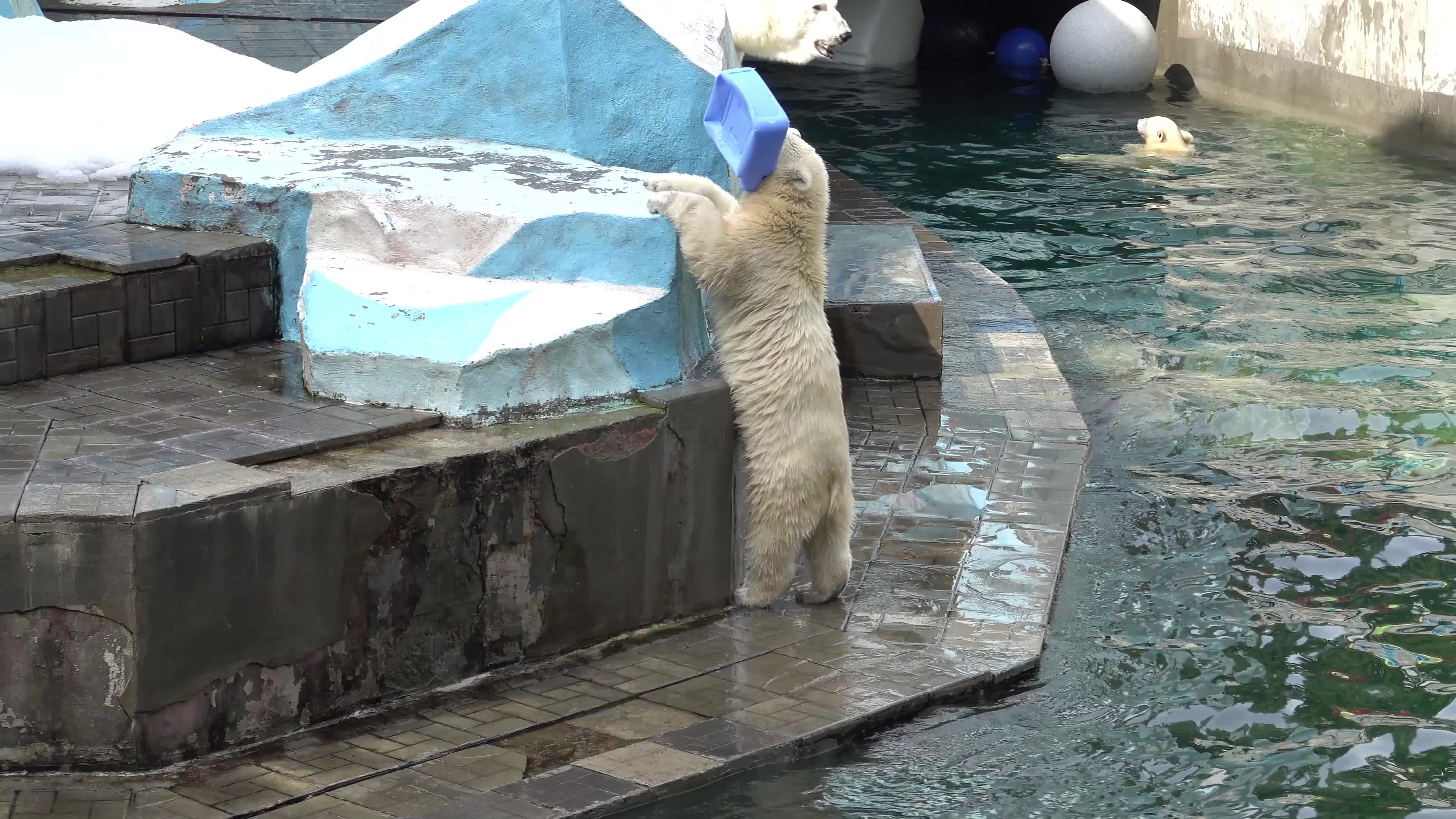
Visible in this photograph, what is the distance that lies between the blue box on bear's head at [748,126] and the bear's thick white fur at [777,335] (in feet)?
0.29

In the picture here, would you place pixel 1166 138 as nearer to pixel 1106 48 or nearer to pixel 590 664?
pixel 1106 48

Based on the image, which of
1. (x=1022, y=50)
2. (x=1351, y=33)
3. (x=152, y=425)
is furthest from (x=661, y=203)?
(x=1022, y=50)

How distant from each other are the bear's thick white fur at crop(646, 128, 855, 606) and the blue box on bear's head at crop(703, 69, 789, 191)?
9cm

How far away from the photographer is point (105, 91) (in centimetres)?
757

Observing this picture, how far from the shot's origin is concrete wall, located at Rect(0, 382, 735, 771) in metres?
4.02

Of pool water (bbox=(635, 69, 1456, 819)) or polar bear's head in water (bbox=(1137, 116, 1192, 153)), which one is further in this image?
polar bear's head in water (bbox=(1137, 116, 1192, 153))

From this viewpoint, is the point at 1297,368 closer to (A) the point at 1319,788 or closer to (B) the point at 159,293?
(A) the point at 1319,788

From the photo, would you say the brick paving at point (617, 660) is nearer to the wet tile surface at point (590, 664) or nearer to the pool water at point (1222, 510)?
the wet tile surface at point (590, 664)

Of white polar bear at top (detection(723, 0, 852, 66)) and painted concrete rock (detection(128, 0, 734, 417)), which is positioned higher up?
white polar bear at top (detection(723, 0, 852, 66))

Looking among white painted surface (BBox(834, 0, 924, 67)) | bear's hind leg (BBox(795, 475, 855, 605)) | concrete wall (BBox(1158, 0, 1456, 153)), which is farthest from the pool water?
white painted surface (BBox(834, 0, 924, 67))

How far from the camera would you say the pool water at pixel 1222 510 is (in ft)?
15.0

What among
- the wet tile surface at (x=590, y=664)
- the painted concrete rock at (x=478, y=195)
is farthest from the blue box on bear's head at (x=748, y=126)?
the wet tile surface at (x=590, y=664)

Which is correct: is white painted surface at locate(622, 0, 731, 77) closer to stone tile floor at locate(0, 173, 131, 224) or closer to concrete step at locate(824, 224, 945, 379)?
concrete step at locate(824, 224, 945, 379)

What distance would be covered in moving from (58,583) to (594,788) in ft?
4.94
